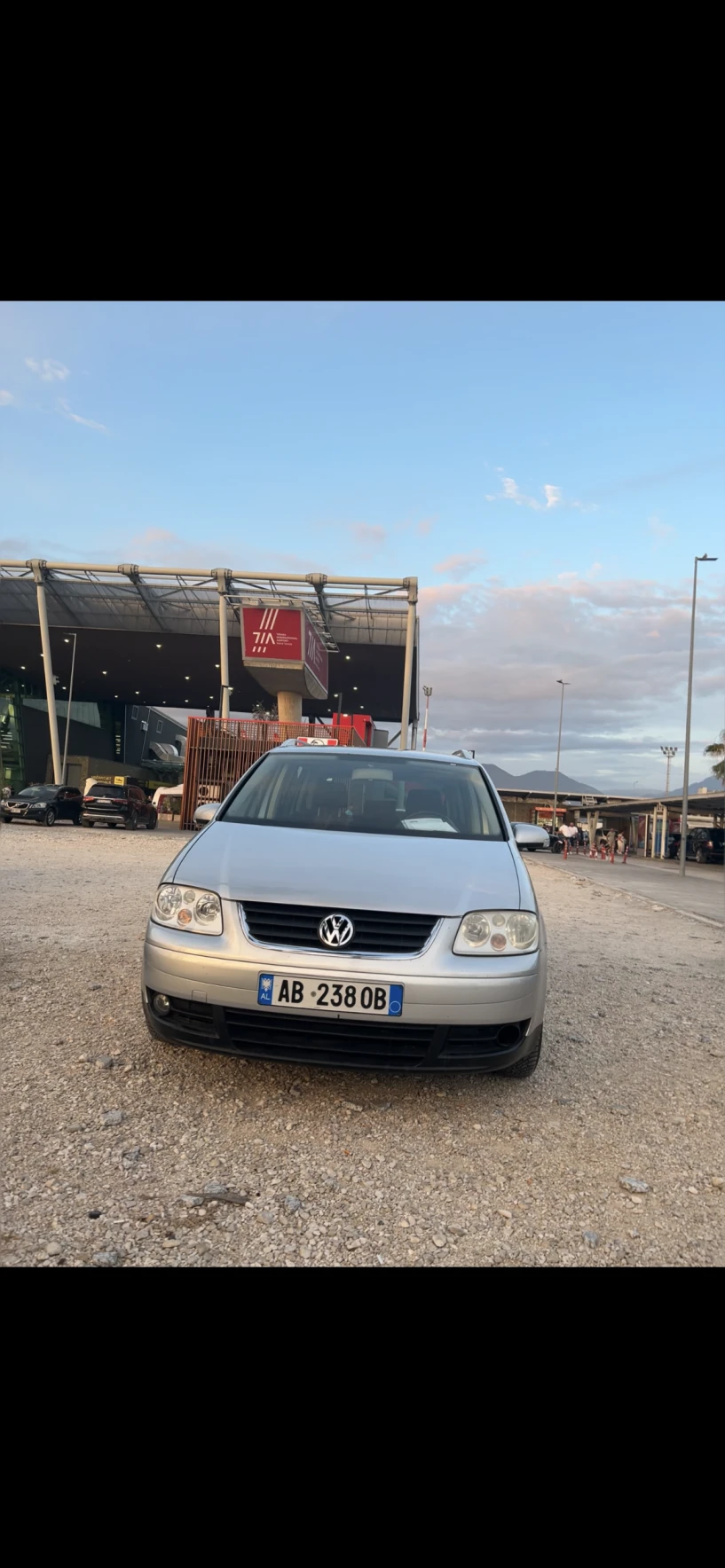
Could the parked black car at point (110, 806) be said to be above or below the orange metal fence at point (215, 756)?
below

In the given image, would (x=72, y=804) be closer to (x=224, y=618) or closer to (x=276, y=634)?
(x=276, y=634)

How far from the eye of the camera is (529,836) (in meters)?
4.46

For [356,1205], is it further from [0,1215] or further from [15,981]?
[15,981]

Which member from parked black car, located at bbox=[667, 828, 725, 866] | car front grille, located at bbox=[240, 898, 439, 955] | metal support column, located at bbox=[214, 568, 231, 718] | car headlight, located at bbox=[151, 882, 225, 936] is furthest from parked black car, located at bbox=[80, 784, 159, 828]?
parked black car, located at bbox=[667, 828, 725, 866]

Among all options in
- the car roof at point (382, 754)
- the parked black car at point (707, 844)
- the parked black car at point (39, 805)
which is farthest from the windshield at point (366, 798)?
the parked black car at point (707, 844)

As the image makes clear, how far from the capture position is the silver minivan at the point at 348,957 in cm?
287

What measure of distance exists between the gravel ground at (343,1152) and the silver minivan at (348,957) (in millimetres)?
295

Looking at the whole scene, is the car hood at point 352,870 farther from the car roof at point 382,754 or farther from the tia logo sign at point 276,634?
the tia logo sign at point 276,634

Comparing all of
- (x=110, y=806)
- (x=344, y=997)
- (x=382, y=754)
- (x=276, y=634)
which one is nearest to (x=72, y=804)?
(x=110, y=806)

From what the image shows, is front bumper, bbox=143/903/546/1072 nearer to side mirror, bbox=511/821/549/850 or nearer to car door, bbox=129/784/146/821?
side mirror, bbox=511/821/549/850

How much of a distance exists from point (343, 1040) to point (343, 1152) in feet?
1.21

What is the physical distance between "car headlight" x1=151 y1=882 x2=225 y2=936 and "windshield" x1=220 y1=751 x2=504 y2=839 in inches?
29.6

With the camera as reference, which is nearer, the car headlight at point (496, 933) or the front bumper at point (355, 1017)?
the front bumper at point (355, 1017)
